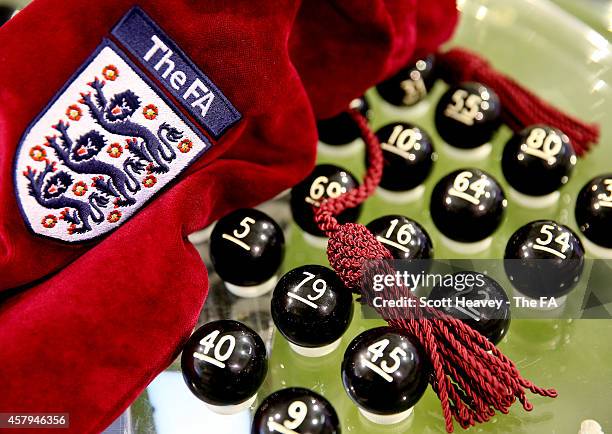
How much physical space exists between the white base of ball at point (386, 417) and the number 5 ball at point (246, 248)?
6.3 inches

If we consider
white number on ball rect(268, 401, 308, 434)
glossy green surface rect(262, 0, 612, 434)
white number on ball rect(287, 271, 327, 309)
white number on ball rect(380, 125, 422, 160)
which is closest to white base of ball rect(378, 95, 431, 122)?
glossy green surface rect(262, 0, 612, 434)

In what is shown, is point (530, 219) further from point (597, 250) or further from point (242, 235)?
point (242, 235)

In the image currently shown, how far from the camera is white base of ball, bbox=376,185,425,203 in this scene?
78 cm

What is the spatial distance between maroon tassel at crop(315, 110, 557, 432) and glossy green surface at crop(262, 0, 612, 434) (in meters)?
0.05

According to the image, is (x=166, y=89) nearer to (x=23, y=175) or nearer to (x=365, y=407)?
(x=23, y=175)

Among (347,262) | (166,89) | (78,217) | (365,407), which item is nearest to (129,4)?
(166,89)

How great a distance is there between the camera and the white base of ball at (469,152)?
0.82 meters

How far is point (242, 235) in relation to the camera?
67cm

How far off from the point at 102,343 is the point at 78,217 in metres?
0.11

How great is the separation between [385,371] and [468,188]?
216mm

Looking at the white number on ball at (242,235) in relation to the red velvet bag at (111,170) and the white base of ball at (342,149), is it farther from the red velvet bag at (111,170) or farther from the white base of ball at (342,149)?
the white base of ball at (342,149)

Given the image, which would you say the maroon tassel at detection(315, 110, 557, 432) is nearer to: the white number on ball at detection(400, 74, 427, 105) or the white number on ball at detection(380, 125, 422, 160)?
the white number on ball at detection(380, 125, 422, 160)

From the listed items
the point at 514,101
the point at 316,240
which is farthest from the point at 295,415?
the point at 514,101

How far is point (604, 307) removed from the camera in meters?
0.72
